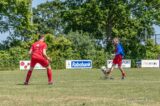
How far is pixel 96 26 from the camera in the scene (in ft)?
263

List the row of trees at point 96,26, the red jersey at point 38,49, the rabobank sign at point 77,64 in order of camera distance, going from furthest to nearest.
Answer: the row of trees at point 96,26 < the rabobank sign at point 77,64 < the red jersey at point 38,49

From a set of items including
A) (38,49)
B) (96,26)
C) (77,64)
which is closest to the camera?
(38,49)

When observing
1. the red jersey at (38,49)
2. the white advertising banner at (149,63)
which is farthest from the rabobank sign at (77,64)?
the red jersey at (38,49)

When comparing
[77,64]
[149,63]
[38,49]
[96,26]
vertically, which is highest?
[96,26]

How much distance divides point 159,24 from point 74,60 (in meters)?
22.6

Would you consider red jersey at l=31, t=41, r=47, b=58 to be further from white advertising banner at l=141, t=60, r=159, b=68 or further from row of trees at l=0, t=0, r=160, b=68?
row of trees at l=0, t=0, r=160, b=68

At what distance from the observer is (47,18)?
97.6 metres

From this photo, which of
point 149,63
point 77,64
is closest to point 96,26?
point 149,63

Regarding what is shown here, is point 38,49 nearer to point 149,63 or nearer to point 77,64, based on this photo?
point 77,64

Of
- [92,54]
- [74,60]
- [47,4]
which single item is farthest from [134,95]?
[47,4]

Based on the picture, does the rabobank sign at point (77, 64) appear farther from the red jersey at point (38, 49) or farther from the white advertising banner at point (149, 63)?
the red jersey at point (38, 49)

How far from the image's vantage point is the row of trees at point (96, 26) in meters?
69.6

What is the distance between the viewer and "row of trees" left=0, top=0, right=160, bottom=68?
6956 centimetres

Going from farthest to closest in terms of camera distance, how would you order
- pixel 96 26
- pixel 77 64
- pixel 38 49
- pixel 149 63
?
pixel 96 26 → pixel 149 63 → pixel 77 64 → pixel 38 49
